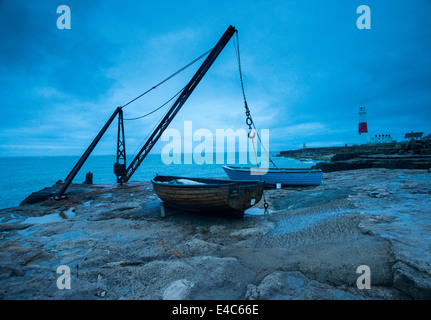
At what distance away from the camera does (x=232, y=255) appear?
4074mm

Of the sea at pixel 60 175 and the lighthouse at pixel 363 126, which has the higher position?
the lighthouse at pixel 363 126

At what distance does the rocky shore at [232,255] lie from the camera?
285 centimetres

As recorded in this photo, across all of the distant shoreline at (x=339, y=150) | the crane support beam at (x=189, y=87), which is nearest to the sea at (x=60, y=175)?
the distant shoreline at (x=339, y=150)

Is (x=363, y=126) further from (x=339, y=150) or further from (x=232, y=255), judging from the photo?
(x=232, y=255)

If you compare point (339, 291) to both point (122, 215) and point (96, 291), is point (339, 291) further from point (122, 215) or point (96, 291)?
point (122, 215)

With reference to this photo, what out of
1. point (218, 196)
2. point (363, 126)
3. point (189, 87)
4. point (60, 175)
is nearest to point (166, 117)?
point (189, 87)

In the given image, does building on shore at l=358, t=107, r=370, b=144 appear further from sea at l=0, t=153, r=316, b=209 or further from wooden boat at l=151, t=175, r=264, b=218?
wooden boat at l=151, t=175, r=264, b=218

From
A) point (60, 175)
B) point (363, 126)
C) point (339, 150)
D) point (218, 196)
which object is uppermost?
point (363, 126)

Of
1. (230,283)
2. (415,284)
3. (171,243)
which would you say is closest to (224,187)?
(171,243)

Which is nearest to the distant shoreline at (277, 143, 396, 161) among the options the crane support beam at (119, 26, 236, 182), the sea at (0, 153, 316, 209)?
the sea at (0, 153, 316, 209)

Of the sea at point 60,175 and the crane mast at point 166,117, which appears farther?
the sea at point 60,175

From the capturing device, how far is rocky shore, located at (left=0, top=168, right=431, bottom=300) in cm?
285

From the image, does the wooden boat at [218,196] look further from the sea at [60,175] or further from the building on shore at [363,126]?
the building on shore at [363,126]
